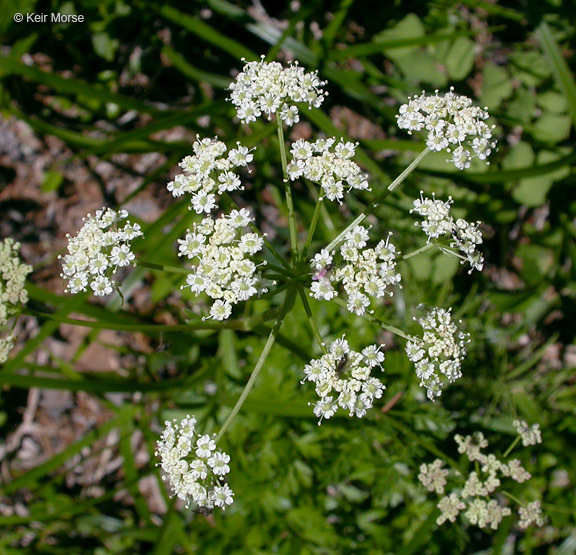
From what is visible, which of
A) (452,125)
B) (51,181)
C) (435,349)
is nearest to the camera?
(435,349)

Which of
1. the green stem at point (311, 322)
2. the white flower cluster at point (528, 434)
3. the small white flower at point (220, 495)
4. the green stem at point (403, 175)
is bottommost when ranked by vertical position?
the small white flower at point (220, 495)

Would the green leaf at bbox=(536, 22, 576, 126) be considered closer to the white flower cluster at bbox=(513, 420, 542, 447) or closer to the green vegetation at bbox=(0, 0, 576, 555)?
the green vegetation at bbox=(0, 0, 576, 555)

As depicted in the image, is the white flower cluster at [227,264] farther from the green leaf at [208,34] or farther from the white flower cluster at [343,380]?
the green leaf at [208,34]

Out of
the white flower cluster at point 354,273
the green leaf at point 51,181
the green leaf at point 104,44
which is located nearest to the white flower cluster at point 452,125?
the white flower cluster at point 354,273

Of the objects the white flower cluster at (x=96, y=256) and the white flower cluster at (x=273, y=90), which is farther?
the white flower cluster at (x=273, y=90)

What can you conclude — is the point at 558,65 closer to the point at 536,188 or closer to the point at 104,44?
the point at 536,188

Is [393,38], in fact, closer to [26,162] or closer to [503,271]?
[503,271]

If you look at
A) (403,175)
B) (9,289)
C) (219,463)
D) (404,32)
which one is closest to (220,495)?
(219,463)
